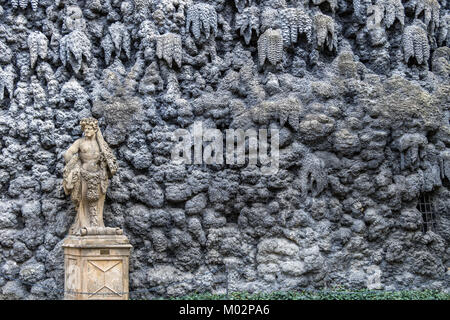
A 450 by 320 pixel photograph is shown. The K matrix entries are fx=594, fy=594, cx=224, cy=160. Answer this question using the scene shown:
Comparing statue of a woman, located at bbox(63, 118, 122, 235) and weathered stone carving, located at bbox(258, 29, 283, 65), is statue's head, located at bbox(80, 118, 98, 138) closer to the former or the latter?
statue of a woman, located at bbox(63, 118, 122, 235)

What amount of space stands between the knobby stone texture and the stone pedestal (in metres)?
1.03

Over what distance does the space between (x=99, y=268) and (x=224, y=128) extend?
325 cm

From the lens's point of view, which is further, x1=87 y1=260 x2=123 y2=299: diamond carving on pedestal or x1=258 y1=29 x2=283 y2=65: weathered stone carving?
x1=258 y1=29 x2=283 y2=65: weathered stone carving

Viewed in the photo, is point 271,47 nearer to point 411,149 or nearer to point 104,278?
point 411,149

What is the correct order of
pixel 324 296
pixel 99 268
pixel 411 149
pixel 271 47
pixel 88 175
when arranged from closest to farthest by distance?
pixel 99 268 → pixel 88 175 → pixel 324 296 → pixel 411 149 → pixel 271 47

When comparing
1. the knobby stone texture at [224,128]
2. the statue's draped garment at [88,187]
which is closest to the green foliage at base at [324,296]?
the knobby stone texture at [224,128]

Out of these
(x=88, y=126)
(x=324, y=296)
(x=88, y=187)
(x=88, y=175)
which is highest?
(x=88, y=126)

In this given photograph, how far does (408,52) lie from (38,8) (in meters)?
6.49

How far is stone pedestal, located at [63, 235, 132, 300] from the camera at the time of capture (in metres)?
8.20

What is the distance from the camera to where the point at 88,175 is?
8.67 metres

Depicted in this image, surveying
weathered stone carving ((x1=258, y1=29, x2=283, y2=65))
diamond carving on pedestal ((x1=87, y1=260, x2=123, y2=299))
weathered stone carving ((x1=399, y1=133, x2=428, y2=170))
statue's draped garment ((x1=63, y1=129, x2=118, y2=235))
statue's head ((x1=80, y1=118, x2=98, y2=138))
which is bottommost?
diamond carving on pedestal ((x1=87, y1=260, x2=123, y2=299))

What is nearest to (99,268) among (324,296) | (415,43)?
(324,296)

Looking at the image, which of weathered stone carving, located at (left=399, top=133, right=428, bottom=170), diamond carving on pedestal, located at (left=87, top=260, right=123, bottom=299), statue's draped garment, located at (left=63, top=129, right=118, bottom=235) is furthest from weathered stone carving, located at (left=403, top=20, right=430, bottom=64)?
diamond carving on pedestal, located at (left=87, top=260, right=123, bottom=299)

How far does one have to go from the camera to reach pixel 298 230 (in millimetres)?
9750
